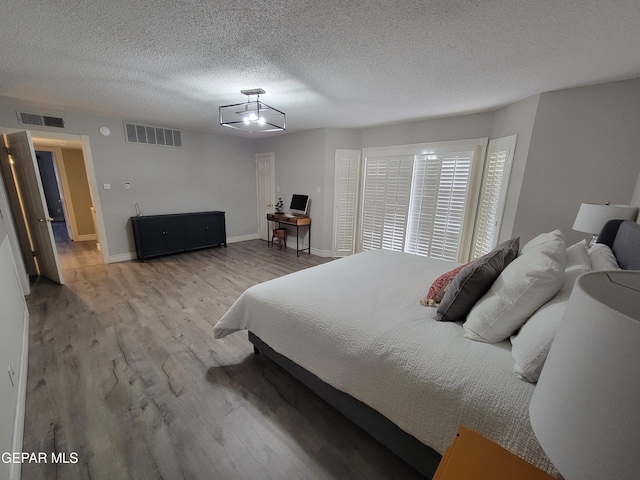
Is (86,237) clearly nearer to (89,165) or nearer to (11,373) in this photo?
(89,165)

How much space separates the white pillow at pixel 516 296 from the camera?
44.6 inches

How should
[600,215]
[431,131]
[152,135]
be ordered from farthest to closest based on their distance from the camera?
[152,135] → [431,131] → [600,215]

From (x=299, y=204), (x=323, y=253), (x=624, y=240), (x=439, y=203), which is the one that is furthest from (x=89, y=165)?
(x=624, y=240)

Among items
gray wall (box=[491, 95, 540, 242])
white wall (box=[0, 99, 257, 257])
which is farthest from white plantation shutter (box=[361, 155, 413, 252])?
white wall (box=[0, 99, 257, 257])

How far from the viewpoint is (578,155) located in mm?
2457

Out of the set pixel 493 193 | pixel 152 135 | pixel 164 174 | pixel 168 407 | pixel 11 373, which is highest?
pixel 152 135

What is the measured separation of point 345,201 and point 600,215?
131 inches

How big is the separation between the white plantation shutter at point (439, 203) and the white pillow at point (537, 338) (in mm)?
2798

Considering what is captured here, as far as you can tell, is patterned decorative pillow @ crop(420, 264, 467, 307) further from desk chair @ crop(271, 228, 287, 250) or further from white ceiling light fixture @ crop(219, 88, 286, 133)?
desk chair @ crop(271, 228, 287, 250)

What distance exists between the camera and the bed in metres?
0.99

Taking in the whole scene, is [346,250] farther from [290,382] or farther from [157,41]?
[157,41]

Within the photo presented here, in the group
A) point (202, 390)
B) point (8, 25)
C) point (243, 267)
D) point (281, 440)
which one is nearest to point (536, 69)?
Answer: point (281, 440)

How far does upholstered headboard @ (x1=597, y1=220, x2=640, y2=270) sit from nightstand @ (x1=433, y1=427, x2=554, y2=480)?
1.29 metres

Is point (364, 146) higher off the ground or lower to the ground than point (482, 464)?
higher
